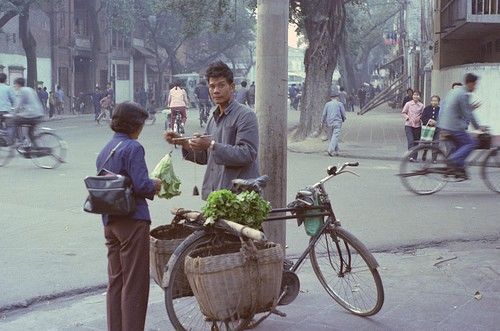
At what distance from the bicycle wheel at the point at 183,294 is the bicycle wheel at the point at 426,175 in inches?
285

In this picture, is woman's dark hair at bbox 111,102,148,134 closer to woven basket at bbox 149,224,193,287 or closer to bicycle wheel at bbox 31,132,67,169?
woven basket at bbox 149,224,193,287

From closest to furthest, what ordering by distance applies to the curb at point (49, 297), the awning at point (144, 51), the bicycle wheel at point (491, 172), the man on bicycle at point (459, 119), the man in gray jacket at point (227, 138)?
the man in gray jacket at point (227, 138) → the curb at point (49, 297) → the man on bicycle at point (459, 119) → the bicycle wheel at point (491, 172) → the awning at point (144, 51)

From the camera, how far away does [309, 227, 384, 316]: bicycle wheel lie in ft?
17.6

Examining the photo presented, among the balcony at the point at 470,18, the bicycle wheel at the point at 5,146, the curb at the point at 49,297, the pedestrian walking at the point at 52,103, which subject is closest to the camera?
the curb at the point at 49,297

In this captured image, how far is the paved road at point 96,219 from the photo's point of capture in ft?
22.8

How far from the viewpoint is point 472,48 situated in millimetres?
30469

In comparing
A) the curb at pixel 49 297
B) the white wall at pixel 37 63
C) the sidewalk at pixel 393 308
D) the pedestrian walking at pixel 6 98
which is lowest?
the curb at pixel 49 297

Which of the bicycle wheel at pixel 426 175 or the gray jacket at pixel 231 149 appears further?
the bicycle wheel at pixel 426 175

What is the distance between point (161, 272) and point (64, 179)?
27.8 ft

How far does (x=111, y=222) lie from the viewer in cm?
463

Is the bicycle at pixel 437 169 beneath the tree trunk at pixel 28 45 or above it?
beneath

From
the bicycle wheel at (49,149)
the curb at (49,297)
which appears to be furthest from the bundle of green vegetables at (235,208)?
the bicycle wheel at (49,149)

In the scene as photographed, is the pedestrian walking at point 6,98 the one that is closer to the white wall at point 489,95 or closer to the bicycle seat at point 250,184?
the white wall at point 489,95

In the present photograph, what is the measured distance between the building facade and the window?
99.7 ft
